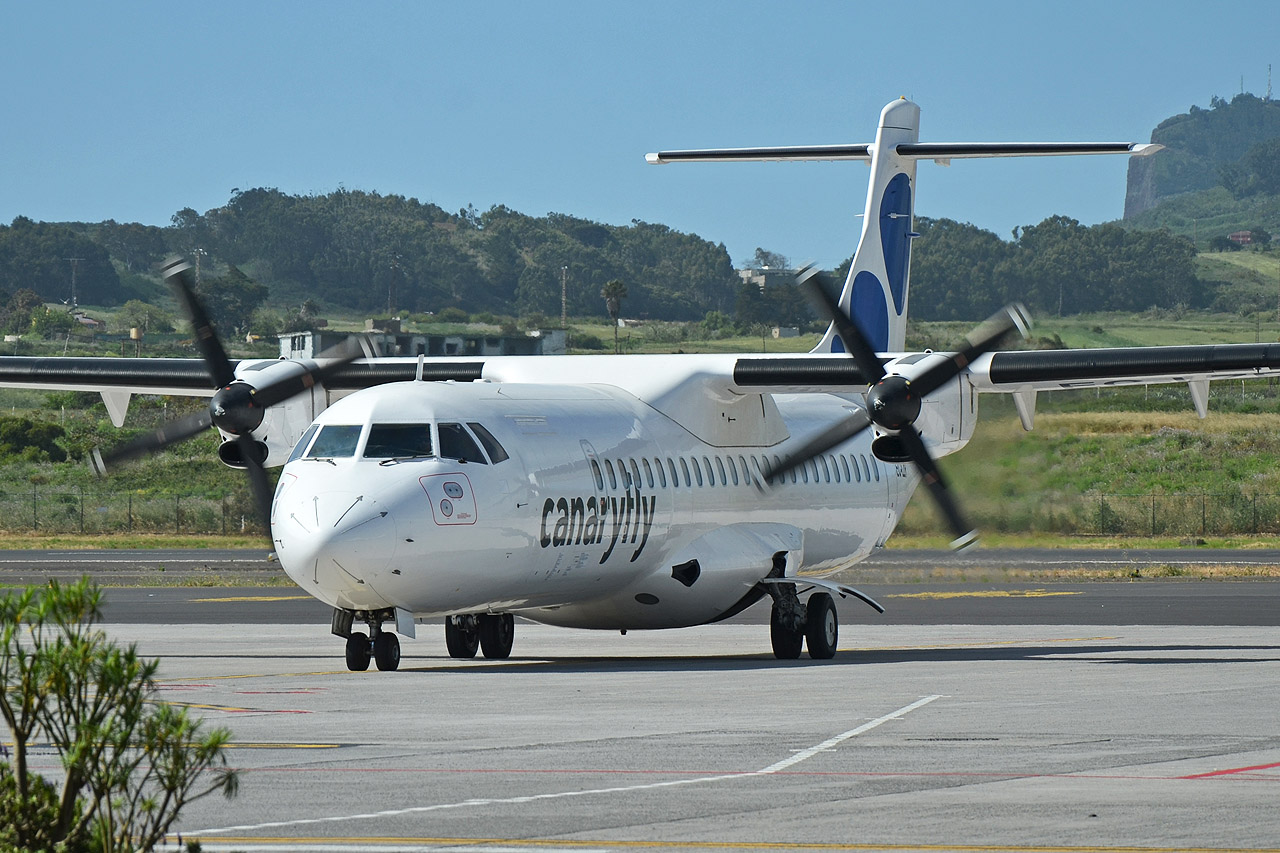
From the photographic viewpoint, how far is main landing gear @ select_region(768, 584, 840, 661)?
21.1 meters

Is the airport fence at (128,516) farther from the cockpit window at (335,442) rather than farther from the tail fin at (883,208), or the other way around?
the cockpit window at (335,442)

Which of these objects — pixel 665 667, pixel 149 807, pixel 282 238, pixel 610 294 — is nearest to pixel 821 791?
pixel 149 807

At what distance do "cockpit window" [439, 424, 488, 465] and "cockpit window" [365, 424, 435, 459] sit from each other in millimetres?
150

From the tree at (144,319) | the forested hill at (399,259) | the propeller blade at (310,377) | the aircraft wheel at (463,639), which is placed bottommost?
the aircraft wheel at (463,639)

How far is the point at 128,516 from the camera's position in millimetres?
59750

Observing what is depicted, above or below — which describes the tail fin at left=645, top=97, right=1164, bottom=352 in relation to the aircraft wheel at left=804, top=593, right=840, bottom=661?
above

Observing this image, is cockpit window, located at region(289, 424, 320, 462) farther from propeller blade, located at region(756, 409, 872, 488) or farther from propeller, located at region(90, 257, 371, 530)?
propeller blade, located at region(756, 409, 872, 488)

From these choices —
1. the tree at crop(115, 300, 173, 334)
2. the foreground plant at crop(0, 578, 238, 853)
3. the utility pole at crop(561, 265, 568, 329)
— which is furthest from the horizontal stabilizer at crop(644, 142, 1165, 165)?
the tree at crop(115, 300, 173, 334)

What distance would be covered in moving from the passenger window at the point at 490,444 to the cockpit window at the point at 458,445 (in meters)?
0.13

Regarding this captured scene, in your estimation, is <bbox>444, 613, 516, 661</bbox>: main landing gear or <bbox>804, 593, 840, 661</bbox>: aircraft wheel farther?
<bbox>804, 593, 840, 661</bbox>: aircraft wheel

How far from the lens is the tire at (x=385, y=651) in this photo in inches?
682

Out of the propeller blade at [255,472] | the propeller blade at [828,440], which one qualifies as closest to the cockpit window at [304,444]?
the propeller blade at [255,472]

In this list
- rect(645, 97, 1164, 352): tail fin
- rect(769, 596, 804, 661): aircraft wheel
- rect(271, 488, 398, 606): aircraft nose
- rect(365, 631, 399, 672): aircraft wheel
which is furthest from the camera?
rect(645, 97, 1164, 352): tail fin

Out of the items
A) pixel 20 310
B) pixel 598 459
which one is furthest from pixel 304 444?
pixel 20 310
